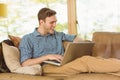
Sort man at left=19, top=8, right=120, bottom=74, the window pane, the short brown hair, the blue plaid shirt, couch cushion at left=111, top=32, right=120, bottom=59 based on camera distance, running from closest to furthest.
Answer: man at left=19, top=8, right=120, bottom=74 → the blue plaid shirt → the short brown hair → couch cushion at left=111, top=32, right=120, bottom=59 → the window pane

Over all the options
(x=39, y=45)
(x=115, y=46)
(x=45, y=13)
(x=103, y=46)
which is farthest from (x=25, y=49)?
(x=115, y=46)

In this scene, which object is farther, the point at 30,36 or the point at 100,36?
the point at 100,36

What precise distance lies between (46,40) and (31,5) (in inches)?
65.9

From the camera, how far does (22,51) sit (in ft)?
9.26

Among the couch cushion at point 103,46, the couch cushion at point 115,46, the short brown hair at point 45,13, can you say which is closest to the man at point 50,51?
the short brown hair at point 45,13

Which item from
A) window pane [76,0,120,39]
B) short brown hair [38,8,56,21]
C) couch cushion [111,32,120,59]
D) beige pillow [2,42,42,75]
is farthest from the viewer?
window pane [76,0,120,39]

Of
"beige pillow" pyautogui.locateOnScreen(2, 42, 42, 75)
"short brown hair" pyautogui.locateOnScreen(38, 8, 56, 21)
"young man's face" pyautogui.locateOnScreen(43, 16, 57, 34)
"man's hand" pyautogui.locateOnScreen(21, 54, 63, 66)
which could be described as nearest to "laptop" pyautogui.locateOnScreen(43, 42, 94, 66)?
"man's hand" pyautogui.locateOnScreen(21, 54, 63, 66)

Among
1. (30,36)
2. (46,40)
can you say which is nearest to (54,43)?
(46,40)

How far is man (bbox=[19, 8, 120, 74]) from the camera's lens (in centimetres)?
241

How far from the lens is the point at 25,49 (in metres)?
2.83

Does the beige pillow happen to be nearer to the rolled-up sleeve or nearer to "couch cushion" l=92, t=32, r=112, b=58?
the rolled-up sleeve

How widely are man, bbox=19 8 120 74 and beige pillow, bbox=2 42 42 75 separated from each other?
0.26ft

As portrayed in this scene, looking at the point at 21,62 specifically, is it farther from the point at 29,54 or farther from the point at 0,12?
the point at 0,12

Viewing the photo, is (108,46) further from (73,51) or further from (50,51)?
(73,51)
